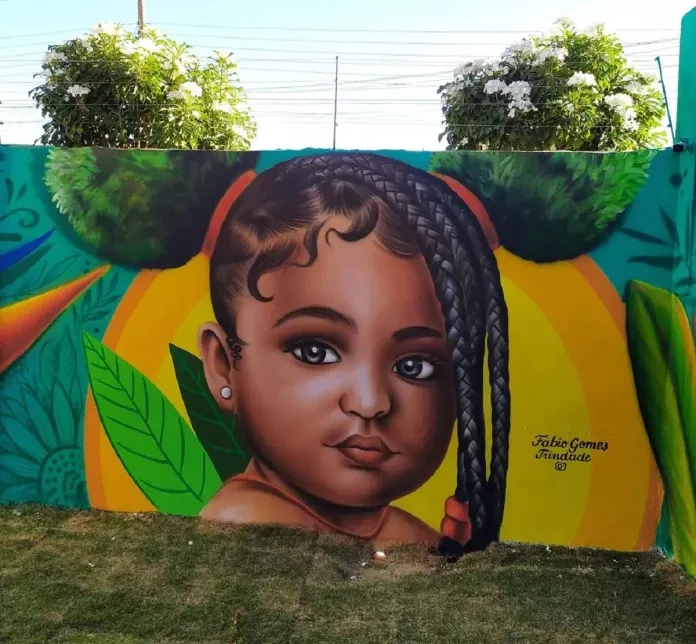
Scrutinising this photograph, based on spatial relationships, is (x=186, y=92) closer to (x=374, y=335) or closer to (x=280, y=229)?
(x=280, y=229)

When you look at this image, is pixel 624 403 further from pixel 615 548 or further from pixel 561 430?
pixel 615 548

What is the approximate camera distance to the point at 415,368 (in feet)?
10.6

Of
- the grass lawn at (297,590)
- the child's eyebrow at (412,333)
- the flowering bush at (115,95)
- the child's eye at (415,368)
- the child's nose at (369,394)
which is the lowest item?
the grass lawn at (297,590)

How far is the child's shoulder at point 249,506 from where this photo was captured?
11.2 feet

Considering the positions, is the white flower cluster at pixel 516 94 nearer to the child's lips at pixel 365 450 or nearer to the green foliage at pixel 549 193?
the green foliage at pixel 549 193

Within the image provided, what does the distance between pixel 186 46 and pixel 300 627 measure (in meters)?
7.21

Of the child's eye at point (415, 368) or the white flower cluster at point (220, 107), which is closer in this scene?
the child's eye at point (415, 368)

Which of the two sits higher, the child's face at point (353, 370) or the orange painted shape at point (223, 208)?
the orange painted shape at point (223, 208)

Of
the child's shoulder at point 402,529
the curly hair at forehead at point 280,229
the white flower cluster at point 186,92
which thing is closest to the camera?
the curly hair at forehead at point 280,229

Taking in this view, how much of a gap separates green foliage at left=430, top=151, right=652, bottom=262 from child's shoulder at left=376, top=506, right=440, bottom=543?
134cm

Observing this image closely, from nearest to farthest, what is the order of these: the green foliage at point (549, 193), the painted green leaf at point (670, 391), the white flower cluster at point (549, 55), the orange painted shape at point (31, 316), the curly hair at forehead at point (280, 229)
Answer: the painted green leaf at point (670, 391), the green foliage at point (549, 193), the curly hair at forehead at point (280, 229), the orange painted shape at point (31, 316), the white flower cluster at point (549, 55)

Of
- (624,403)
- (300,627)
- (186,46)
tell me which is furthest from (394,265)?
(186,46)

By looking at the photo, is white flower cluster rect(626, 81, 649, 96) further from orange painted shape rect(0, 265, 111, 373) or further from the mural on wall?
orange painted shape rect(0, 265, 111, 373)

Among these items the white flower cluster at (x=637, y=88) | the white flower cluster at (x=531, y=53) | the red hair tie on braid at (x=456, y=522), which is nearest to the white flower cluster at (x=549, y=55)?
the white flower cluster at (x=531, y=53)
